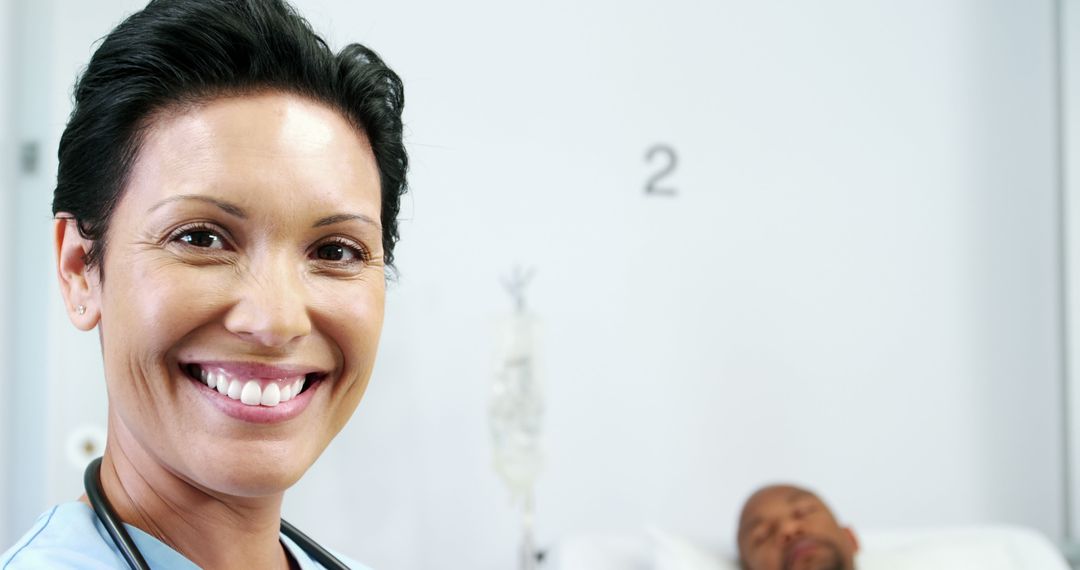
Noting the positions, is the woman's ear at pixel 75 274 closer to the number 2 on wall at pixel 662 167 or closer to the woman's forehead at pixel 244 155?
the woman's forehead at pixel 244 155

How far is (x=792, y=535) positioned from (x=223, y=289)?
5.24ft

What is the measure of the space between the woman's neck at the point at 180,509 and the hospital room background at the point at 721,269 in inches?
57.9

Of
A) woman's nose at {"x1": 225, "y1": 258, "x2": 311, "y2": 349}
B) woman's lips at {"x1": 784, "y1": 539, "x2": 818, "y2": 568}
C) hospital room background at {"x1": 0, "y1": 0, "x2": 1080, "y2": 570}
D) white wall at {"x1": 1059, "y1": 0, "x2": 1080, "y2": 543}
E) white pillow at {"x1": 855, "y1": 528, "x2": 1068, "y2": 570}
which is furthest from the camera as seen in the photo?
white wall at {"x1": 1059, "y1": 0, "x2": 1080, "y2": 543}

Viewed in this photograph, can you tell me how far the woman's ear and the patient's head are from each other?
5.12ft

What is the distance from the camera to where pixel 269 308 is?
637mm

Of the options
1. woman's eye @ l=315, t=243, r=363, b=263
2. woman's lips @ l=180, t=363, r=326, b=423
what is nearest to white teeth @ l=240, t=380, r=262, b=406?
woman's lips @ l=180, t=363, r=326, b=423

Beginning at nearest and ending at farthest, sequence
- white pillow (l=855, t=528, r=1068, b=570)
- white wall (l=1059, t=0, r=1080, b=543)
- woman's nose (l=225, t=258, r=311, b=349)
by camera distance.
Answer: woman's nose (l=225, t=258, r=311, b=349)
white pillow (l=855, t=528, r=1068, b=570)
white wall (l=1059, t=0, r=1080, b=543)

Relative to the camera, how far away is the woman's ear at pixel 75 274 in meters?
0.72

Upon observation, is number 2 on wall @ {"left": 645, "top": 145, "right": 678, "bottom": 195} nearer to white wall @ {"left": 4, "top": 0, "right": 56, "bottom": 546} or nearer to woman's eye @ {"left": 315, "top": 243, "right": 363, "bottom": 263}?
white wall @ {"left": 4, "top": 0, "right": 56, "bottom": 546}

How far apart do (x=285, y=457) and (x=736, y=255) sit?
199 centimetres

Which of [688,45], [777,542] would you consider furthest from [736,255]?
[777,542]

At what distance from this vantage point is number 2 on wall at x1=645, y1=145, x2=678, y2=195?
247 centimetres

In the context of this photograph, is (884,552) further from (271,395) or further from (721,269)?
(271,395)

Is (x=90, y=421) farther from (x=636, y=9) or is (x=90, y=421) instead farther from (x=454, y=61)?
(x=636, y=9)
